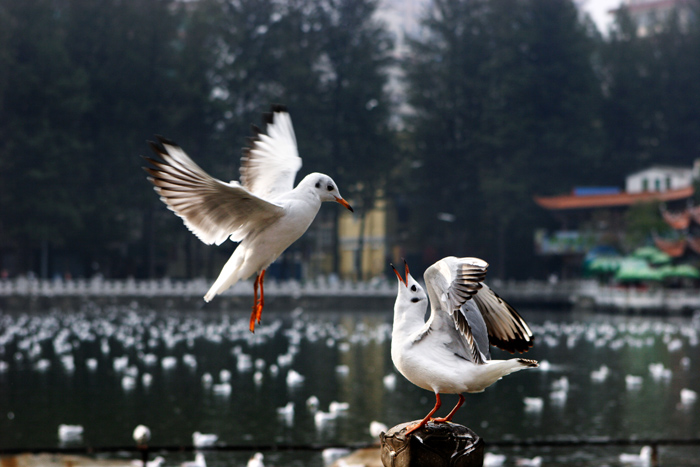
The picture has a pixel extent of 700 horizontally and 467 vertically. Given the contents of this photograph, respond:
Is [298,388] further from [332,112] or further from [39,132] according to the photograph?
[332,112]

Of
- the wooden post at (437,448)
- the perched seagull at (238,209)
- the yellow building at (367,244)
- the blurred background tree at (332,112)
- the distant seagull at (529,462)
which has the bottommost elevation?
the distant seagull at (529,462)

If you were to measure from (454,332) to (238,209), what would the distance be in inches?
36.7

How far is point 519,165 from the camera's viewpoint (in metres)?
51.7

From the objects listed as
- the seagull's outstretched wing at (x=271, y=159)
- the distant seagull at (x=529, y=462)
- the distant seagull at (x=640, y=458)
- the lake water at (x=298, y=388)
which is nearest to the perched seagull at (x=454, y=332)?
the seagull's outstretched wing at (x=271, y=159)

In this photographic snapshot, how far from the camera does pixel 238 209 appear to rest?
3.20 meters

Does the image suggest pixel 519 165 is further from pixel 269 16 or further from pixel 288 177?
pixel 288 177

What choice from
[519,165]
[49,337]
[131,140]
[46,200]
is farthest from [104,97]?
[519,165]

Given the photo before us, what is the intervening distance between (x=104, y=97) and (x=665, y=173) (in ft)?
104

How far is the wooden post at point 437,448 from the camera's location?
9.01ft

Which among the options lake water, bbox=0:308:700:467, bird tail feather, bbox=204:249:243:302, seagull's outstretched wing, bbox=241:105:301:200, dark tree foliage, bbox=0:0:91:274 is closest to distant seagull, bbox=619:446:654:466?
lake water, bbox=0:308:700:467

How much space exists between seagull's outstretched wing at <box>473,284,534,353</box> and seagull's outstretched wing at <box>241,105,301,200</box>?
1192 mm

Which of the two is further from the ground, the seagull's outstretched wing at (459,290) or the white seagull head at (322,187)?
the white seagull head at (322,187)

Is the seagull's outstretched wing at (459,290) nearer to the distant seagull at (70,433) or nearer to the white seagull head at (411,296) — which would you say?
the white seagull head at (411,296)

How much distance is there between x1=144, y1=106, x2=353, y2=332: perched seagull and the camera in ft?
9.91
